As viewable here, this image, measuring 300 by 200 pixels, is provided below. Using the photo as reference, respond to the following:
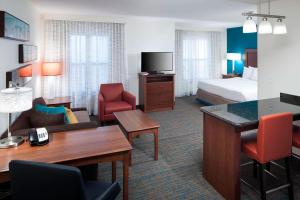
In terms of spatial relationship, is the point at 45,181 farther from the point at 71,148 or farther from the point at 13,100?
the point at 13,100

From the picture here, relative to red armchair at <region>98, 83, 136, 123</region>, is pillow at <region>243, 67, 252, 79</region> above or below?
above

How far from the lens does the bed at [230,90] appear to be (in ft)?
16.2

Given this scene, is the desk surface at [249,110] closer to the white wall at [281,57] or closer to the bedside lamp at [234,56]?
the white wall at [281,57]

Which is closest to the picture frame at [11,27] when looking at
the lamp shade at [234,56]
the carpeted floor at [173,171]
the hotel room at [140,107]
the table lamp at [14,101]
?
the hotel room at [140,107]

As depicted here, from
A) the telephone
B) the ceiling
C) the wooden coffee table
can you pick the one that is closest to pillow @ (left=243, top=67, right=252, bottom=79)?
the ceiling

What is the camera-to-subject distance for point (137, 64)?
19.8 feet

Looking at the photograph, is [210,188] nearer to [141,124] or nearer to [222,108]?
[222,108]

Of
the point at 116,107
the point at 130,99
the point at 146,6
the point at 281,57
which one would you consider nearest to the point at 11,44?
the point at 116,107

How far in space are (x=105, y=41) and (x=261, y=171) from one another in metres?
4.59

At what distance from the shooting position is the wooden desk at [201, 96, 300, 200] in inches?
82.3

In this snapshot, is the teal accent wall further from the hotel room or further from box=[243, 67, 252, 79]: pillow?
box=[243, 67, 252, 79]: pillow

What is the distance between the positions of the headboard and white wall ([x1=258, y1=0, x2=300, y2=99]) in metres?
3.56

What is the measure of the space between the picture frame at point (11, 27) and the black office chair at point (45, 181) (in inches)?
62.4

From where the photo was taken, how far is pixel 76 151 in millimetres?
1788
